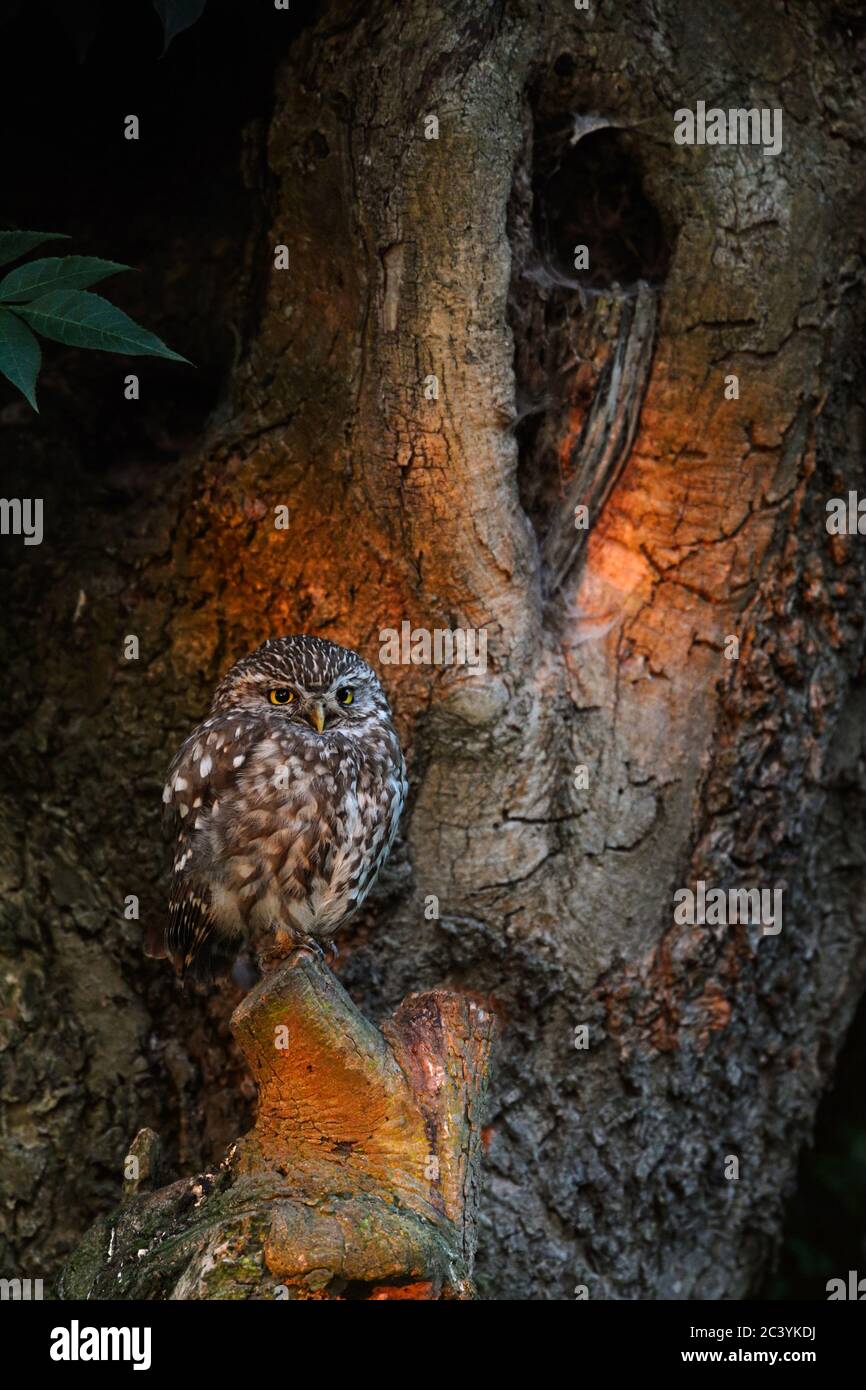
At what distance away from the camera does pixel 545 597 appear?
3506mm

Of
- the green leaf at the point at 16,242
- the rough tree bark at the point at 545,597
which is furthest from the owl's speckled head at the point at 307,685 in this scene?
the green leaf at the point at 16,242

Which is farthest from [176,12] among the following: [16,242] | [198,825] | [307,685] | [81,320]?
[198,825]

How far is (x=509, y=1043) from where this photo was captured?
3.43 m

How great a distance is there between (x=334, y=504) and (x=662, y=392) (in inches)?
32.9

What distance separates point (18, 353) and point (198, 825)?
113cm

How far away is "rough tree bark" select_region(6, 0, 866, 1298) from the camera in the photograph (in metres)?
3.28

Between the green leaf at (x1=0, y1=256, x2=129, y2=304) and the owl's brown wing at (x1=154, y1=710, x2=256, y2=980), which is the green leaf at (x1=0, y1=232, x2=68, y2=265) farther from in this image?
the owl's brown wing at (x1=154, y1=710, x2=256, y2=980)

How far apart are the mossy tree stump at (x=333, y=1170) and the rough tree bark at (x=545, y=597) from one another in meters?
0.71

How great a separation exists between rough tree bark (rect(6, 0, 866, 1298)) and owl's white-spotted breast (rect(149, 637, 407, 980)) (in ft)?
0.88

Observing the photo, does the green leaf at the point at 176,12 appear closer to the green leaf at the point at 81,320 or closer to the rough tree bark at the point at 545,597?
the rough tree bark at the point at 545,597

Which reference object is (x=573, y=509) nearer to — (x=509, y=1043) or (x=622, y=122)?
(x=622, y=122)

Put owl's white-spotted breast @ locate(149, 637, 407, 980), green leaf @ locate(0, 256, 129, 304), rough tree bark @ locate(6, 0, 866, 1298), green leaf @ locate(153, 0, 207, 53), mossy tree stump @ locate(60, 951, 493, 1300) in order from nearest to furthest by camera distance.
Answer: mossy tree stump @ locate(60, 951, 493, 1300) < green leaf @ locate(0, 256, 129, 304) < green leaf @ locate(153, 0, 207, 53) < owl's white-spotted breast @ locate(149, 637, 407, 980) < rough tree bark @ locate(6, 0, 866, 1298)

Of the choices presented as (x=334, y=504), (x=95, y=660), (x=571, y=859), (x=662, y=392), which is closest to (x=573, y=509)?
(x=662, y=392)

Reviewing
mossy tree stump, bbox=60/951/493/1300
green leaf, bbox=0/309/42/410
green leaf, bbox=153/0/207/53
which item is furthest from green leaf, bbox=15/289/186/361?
mossy tree stump, bbox=60/951/493/1300
